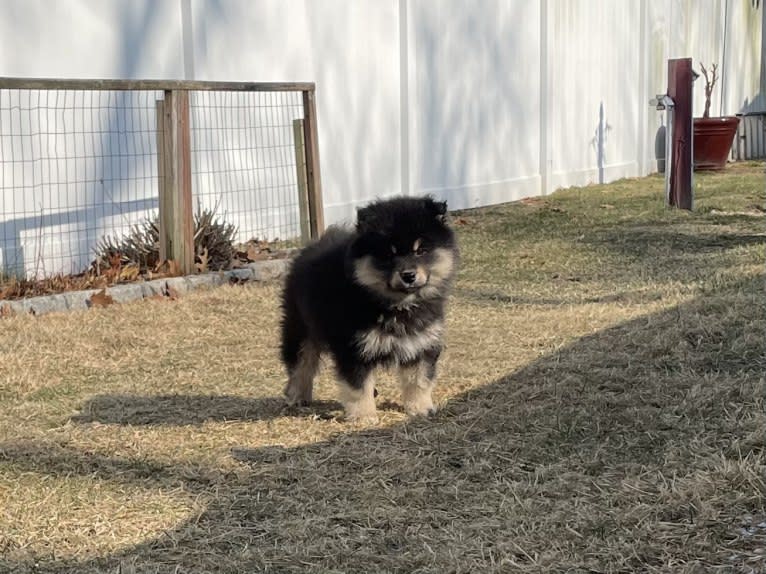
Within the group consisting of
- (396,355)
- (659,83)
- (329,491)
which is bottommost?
(329,491)

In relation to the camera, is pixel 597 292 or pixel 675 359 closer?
pixel 675 359

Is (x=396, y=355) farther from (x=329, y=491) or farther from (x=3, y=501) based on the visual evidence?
(x=3, y=501)

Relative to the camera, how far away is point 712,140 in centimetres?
1864

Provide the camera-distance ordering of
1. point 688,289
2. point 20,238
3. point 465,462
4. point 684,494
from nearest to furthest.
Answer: point 684,494
point 465,462
point 688,289
point 20,238

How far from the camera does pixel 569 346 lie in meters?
5.81

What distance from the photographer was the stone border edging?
7.07 m

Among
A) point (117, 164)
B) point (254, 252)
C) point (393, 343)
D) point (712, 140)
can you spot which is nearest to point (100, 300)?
point (117, 164)

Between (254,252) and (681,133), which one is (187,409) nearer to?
(254,252)

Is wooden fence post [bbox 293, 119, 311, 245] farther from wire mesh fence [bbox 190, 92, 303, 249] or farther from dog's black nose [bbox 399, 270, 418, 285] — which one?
dog's black nose [bbox 399, 270, 418, 285]

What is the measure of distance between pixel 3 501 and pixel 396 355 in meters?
1.77

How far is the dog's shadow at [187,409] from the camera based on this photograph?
4727mm

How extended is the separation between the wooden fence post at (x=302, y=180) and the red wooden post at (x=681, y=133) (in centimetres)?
533

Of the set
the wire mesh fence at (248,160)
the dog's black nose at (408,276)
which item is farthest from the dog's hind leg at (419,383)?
the wire mesh fence at (248,160)

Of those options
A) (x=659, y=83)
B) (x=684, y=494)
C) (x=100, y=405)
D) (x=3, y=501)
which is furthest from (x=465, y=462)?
(x=659, y=83)
